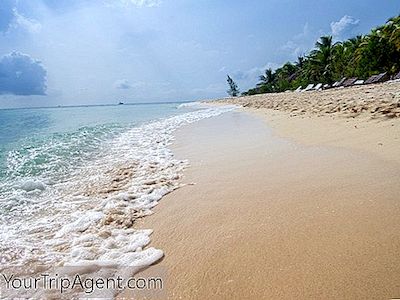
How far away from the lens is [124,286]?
2.01m

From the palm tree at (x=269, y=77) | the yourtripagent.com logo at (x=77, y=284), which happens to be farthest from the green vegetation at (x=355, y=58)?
the yourtripagent.com logo at (x=77, y=284)

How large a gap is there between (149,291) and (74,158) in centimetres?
619

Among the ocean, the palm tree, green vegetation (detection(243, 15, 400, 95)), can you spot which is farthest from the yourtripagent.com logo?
the palm tree

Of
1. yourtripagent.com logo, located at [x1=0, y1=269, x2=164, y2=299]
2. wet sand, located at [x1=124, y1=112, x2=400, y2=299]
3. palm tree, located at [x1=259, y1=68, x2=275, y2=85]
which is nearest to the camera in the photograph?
wet sand, located at [x1=124, y1=112, x2=400, y2=299]

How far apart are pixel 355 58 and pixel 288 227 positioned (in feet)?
132

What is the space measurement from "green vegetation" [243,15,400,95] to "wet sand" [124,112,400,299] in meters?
31.6

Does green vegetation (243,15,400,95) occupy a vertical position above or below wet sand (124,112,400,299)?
above

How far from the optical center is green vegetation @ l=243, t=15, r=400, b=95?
30.3 metres

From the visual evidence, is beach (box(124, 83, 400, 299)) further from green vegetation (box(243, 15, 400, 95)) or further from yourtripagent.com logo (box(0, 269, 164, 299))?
green vegetation (box(243, 15, 400, 95))

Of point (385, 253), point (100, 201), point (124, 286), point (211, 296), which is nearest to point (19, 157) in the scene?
point (100, 201)

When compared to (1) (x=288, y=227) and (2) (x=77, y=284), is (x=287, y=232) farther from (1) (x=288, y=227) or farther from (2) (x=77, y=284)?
(2) (x=77, y=284)

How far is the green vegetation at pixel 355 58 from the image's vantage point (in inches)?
1192

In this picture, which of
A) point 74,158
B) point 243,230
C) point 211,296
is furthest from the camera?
point 74,158

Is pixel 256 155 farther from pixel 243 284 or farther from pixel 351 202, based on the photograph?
pixel 243 284
